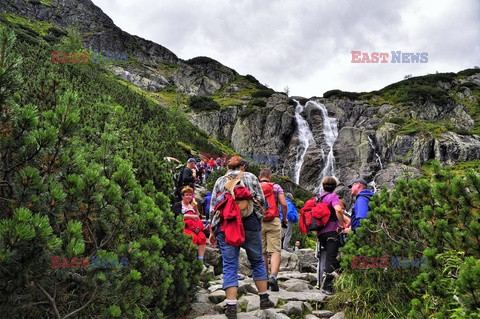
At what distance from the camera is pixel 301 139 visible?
52312mm

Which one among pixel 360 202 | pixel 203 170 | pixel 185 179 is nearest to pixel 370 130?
pixel 203 170

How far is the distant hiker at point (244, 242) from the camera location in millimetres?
4401

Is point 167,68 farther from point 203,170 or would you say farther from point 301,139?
point 203,170

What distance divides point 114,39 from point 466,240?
117872 millimetres

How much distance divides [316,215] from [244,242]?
1.72 meters

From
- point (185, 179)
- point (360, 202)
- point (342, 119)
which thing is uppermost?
point (342, 119)

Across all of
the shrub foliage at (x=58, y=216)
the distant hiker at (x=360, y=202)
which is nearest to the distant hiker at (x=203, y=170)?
the distant hiker at (x=360, y=202)

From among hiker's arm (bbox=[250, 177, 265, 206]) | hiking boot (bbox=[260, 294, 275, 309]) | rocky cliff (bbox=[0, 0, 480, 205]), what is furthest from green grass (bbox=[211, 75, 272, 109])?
hiking boot (bbox=[260, 294, 275, 309])

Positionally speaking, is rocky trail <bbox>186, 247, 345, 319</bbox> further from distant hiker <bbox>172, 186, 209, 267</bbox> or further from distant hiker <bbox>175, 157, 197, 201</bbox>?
distant hiker <bbox>175, 157, 197, 201</bbox>

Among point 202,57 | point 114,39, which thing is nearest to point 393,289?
point 202,57

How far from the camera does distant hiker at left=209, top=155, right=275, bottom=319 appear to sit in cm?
440

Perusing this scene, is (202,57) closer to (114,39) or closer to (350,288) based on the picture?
(114,39)

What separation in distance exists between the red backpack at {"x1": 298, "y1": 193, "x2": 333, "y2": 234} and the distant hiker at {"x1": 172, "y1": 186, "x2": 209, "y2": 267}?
2.05 metres

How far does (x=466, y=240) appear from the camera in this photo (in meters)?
2.76
